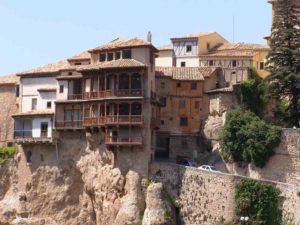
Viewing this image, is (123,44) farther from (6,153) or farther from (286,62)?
(6,153)

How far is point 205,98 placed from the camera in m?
73.6

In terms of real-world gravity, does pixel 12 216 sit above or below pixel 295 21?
below

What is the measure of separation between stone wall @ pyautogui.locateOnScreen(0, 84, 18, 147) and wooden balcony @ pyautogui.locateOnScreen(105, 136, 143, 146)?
19.8 m

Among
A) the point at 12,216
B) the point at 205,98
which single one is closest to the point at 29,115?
the point at 12,216

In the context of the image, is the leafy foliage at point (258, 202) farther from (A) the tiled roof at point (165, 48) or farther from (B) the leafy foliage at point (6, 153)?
(A) the tiled roof at point (165, 48)

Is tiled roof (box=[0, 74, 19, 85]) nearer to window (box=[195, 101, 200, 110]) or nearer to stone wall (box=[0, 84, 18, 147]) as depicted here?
stone wall (box=[0, 84, 18, 147])

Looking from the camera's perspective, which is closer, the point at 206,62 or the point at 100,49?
the point at 100,49

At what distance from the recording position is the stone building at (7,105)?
83.9 metres

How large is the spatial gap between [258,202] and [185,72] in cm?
2001

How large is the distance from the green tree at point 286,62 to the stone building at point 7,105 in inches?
1128

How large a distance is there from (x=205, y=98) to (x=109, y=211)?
14221 millimetres

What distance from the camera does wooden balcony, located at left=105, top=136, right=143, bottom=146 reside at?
6638cm

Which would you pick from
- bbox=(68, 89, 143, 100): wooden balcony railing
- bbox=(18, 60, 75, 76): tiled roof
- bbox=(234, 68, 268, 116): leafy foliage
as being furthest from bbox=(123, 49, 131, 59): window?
bbox=(234, 68, 268, 116): leafy foliage

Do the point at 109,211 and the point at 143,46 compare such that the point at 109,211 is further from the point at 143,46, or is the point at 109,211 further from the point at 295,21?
the point at 295,21
